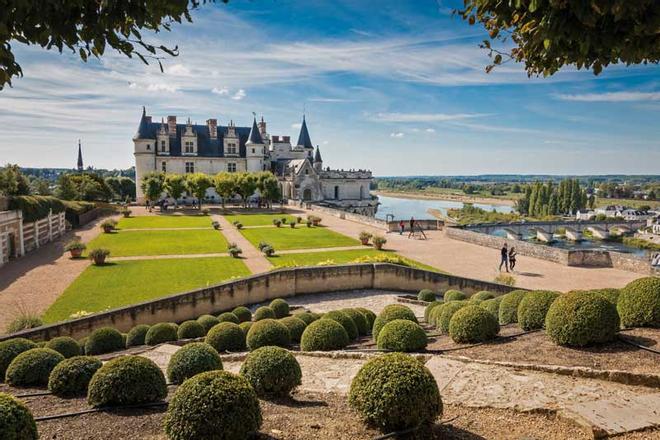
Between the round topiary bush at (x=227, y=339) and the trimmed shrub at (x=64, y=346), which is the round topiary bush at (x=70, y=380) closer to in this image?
the trimmed shrub at (x=64, y=346)

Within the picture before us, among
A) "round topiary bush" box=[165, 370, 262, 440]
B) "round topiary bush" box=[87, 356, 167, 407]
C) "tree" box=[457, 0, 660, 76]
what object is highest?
"tree" box=[457, 0, 660, 76]

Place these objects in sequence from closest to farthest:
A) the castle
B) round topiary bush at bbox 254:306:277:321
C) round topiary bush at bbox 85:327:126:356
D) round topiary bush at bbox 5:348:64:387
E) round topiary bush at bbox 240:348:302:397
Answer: round topiary bush at bbox 240:348:302:397 < round topiary bush at bbox 5:348:64:387 < round topiary bush at bbox 85:327:126:356 < round topiary bush at bbox 254:306:277:321 < the castle

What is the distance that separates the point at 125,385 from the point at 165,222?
39339 millimetres

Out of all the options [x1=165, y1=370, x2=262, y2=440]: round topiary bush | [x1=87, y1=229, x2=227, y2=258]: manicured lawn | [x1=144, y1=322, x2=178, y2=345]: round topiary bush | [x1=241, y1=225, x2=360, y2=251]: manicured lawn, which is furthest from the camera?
[x1=241, y1=225, x2=360, y2=251]: manicured lawn

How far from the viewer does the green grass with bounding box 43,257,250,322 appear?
55.1ft

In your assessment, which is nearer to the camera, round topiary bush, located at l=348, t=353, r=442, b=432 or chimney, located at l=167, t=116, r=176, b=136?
round topiary bush, located at l=348, t=353, r=442, b=432

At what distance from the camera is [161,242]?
3083 centimetres

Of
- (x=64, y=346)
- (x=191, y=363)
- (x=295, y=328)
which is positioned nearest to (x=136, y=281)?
(x=64, y=346)

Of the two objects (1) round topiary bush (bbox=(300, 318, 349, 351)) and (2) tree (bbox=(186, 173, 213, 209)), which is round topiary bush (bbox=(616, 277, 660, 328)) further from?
(2) tree (bbox=(186, 173, 213, 209))

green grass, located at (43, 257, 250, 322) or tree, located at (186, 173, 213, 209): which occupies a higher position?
tree, located at (186, 173, 213, 209)

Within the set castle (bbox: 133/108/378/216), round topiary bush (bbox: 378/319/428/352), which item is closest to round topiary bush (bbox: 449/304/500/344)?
round topiary bush (bbox: 378/319/428/352)

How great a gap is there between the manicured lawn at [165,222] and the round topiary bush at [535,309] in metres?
34.8

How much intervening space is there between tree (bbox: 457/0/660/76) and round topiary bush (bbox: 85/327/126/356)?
1101cm

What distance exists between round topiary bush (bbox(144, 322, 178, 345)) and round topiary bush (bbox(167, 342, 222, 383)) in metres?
5.57
